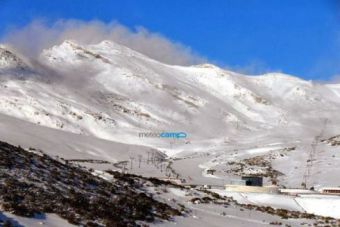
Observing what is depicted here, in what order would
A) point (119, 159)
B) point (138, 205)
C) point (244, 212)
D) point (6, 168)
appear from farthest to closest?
point (119, 159)
point (244, 212)
point (138, 205)
point (6, 168)

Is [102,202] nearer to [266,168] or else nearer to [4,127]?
[266,168]

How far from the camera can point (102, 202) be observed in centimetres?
3256

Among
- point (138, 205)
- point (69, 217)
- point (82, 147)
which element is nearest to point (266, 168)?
point (82, 147)

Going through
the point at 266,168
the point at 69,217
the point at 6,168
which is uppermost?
the point at 266,168

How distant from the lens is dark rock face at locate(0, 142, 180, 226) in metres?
27.2

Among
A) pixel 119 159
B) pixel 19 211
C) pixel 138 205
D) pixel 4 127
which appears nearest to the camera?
pixel 19 211

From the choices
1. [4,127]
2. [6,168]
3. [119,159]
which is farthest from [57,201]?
[119,159]

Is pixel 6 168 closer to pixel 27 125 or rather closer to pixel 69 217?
pixel 69 217

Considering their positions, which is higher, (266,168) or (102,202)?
(266,168)

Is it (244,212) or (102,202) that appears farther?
(244,212)

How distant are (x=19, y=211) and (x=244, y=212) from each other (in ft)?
65.3

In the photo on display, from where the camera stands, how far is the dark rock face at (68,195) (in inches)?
1069

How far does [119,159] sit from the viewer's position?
153m

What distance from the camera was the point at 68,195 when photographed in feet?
104
